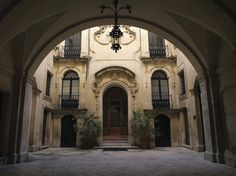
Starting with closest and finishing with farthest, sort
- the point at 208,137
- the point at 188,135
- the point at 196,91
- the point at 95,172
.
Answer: the point at 95,172 < the point at 208,137 < the point at 196,91 < the point at 188,135

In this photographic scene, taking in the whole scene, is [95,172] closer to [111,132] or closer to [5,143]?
[5,143]

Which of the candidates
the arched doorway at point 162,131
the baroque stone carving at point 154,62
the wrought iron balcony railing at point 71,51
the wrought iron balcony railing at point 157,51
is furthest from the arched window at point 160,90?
the wrought iron balcony railing at point 71,51

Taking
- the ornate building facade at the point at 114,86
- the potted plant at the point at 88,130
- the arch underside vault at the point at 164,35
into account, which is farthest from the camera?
the ornate building facade at the point at 114,86

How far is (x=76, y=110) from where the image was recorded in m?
15.0

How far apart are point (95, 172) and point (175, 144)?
32.5 ft

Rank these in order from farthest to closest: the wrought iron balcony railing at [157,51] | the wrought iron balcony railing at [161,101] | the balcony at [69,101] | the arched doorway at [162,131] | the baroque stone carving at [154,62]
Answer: the wrought iron balcony railing at [157,51] < the baroque stone carving at [154,62] < the balcony at [69,101] < the wrought iron balcony railing at [161,101] < the arched doorway at [162,131]

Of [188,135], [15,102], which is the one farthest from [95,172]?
[188,135]

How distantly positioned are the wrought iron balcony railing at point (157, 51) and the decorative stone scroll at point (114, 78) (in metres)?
2.46

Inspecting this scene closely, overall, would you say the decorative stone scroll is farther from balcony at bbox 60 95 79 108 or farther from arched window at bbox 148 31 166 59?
arched window at bbox 148 31 166 59

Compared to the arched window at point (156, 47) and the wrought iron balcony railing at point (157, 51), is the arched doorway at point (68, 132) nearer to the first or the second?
the wrought iron balcony railing at point (157, 51)

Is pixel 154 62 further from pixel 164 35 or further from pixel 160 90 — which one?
pixel 164 35

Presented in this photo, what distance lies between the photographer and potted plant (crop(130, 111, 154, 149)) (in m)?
14.2

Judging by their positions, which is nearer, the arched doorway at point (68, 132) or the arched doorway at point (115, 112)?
the arched doorway at point (68, 132)

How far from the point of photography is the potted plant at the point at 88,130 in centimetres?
1412
